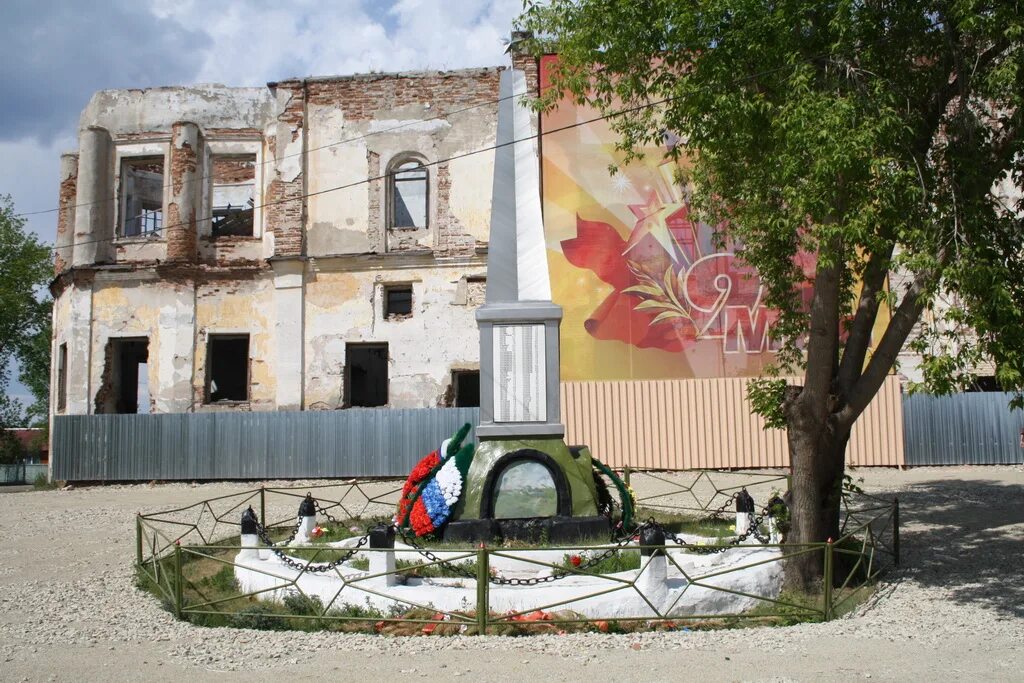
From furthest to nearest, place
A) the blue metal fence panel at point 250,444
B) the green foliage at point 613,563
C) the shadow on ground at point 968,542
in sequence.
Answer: the blue metal fence panel at point 250,444 → the shadow on ground at point 968,542 → the green foliage at point 613,563

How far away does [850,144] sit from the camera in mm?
7645

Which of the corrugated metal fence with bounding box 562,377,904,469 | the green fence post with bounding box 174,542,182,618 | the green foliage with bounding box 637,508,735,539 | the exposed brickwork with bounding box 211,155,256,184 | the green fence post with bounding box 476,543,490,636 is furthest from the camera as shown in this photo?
the exposed brickwork with bounding box 211,155,256,184

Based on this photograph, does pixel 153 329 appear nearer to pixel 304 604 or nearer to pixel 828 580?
pixel 304 604

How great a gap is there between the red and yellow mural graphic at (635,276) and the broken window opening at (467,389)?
9.77 feet

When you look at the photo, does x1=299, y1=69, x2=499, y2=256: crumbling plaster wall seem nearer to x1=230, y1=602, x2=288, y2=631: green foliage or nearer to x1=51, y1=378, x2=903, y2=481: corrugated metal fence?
x1=51, y1=378, x2=903, y2=481: corrugated metal fence

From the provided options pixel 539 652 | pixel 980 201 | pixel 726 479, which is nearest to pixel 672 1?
pixel 980 201

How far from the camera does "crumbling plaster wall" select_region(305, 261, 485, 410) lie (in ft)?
71.9

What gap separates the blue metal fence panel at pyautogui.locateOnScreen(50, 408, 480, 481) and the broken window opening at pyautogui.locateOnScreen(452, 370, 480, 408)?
1.72 metres

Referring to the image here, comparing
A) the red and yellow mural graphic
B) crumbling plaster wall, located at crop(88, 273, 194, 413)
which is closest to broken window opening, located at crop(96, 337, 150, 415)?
crumbling plaster wall, located at crop(88, 273, 194, 413)

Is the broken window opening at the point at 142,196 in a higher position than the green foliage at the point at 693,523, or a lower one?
higher

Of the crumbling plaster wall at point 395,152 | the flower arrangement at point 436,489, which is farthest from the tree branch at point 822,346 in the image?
the crumbling plaster wall at point 395,152

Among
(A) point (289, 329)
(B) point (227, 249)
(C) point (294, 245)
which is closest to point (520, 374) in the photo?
(A) point (289, 329)

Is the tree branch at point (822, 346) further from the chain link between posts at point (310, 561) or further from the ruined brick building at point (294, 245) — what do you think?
the ruined brick building at point (294, 245)

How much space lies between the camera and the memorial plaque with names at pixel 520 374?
32.6 feet
